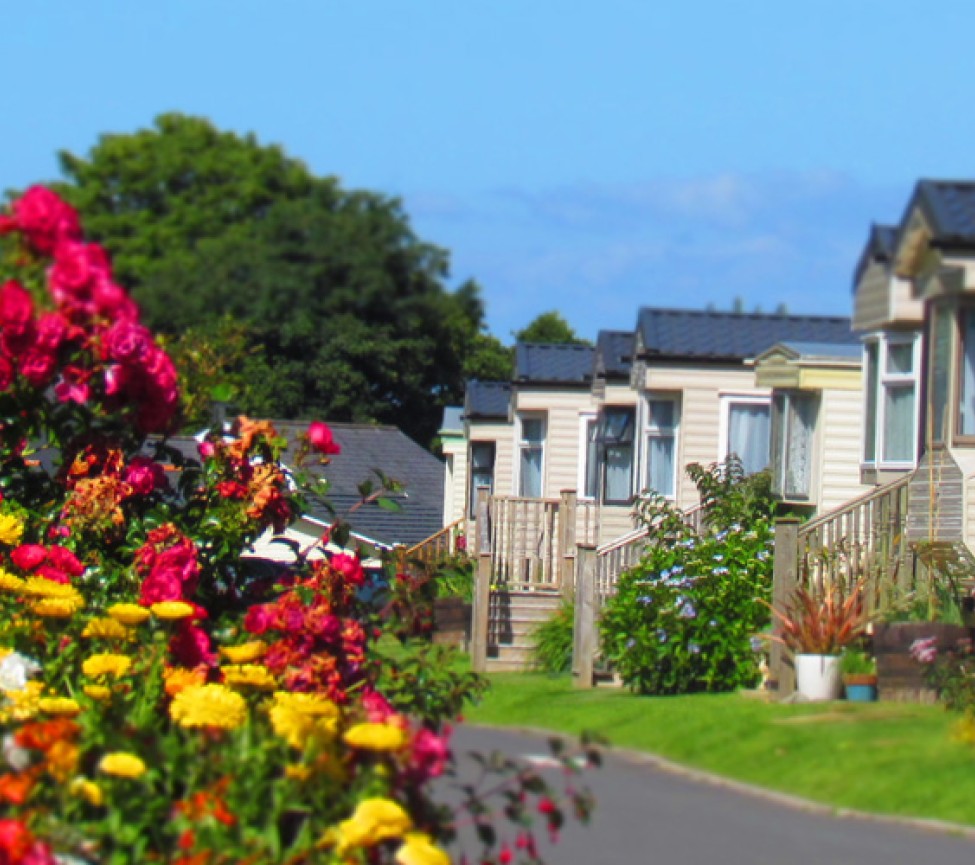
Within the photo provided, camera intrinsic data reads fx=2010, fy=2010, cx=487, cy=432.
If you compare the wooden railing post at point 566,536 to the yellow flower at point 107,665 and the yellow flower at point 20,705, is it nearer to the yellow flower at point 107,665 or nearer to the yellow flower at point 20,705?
the yellow flower at point 107,665

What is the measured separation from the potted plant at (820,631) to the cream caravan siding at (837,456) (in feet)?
23.7

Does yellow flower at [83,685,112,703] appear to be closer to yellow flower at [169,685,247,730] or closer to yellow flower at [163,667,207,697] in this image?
yellow flower at [163,667,207,697]

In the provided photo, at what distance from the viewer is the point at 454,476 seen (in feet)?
153

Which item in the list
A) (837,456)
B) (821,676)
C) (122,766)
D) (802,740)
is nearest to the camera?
(122,766)

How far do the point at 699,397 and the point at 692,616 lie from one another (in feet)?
34.5

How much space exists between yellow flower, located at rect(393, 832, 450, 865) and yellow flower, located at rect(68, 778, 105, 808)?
0.83m


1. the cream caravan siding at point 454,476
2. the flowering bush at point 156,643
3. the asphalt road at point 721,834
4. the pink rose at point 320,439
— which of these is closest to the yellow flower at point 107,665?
the flowering bush at point 156,643

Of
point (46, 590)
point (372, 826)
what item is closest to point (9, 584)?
point (46, 590)

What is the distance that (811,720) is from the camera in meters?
17.1

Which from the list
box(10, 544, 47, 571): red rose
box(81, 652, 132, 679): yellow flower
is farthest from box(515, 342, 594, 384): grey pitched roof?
box(81, 652, 132, 679): yellow flower

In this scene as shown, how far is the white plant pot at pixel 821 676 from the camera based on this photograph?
61.1ft

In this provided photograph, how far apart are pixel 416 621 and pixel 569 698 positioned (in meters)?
12.8

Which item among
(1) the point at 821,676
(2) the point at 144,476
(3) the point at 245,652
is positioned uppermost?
(2) the point at 144,476

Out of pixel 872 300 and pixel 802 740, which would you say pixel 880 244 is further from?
pixel 802 740
